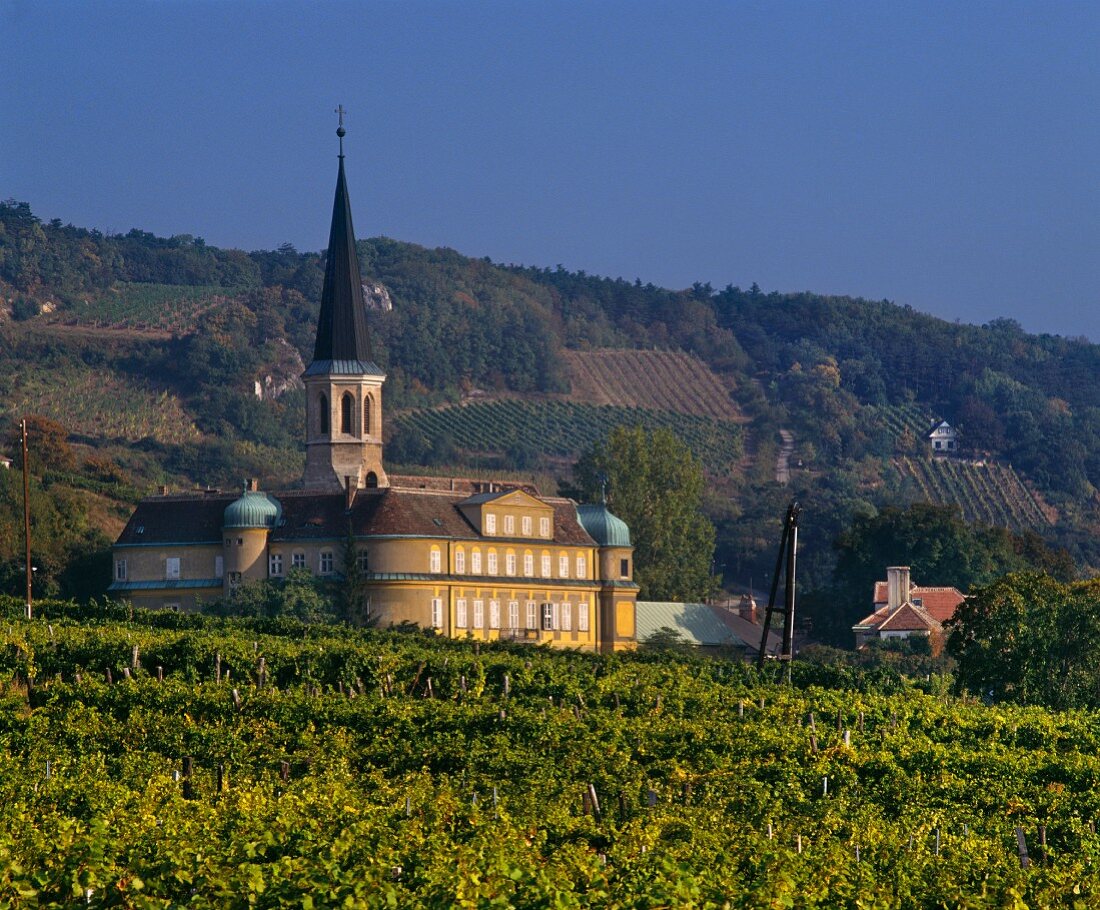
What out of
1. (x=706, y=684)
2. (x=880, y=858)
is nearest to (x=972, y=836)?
(x=880, y=858)

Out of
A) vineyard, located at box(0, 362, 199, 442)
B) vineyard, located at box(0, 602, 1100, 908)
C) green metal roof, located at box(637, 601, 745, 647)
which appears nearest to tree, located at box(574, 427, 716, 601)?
green metal roof, located at box(637, 601, 745, 647)

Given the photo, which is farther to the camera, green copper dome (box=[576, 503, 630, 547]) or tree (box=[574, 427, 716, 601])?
tree (box=[574, 427, 716, 601])

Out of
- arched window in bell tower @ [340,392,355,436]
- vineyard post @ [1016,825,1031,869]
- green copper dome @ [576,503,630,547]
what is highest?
arched window in bell tower @ [340,392,355,436]

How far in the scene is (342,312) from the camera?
333ft

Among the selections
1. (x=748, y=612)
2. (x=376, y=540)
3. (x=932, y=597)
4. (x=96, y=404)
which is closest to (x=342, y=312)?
(x=376, y=540)

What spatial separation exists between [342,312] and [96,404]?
8290 centimetres

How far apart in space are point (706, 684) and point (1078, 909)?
3067 cm

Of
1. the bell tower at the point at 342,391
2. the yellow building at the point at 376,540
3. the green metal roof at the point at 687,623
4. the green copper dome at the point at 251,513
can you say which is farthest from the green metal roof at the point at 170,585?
the green metal roof at the point at 687,623

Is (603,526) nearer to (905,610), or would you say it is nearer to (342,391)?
(342,391)

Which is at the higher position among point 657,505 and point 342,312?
point 342,312

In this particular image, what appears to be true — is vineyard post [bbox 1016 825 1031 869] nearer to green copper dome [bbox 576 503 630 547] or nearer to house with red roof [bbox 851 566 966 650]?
green copper dome [bbox 576 503 630 547]

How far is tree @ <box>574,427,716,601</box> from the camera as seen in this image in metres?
114

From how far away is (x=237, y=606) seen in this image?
8800 centimetres

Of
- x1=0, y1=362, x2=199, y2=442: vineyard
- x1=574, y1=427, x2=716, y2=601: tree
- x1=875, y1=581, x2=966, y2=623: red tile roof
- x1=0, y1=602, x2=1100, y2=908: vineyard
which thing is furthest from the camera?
x1=0, y1=362, x2=199, y2=442: vineyard
